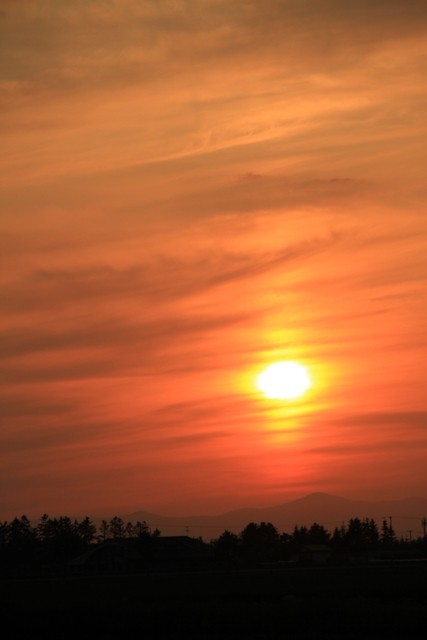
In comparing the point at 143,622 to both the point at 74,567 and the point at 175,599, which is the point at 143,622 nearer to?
the point at 175,599

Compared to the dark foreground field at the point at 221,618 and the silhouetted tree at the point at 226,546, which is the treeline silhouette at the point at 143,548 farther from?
the dark foreground field at the point at 221,618

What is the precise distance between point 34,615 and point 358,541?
151914mm

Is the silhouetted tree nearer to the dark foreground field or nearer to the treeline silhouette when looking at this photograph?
the treeline silhouette

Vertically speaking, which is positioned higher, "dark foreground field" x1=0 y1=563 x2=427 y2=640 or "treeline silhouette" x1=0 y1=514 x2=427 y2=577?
"treeline silhouette" x1=0 y1=514 x2=427 y2=577

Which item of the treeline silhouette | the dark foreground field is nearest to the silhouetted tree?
the treeline silhouette

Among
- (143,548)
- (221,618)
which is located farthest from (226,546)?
(221,618)

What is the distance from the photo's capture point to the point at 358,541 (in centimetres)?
19300

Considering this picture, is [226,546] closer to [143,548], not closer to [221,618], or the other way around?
[143,548]

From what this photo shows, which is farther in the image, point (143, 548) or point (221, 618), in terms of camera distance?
point (143, 548)

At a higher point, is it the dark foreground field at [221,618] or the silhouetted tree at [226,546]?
the silhouetted tree at [226,546]

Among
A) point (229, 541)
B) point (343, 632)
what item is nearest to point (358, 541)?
point (229, 541)

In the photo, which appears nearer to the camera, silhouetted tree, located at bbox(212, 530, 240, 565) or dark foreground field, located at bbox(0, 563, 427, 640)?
dark foreground field, located at bbox(0, 563, 427, 640)

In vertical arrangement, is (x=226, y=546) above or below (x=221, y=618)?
above

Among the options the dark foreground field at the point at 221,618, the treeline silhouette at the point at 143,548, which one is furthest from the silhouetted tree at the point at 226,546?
the dark foreground field at the point at 221,618
